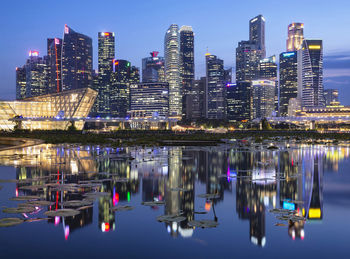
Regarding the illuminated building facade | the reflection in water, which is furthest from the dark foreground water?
the illuminated building facade

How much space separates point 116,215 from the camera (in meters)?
13.9

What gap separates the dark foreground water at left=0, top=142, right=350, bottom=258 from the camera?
10.5 metres

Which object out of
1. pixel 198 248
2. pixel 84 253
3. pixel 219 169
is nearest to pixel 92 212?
pixel 84 253

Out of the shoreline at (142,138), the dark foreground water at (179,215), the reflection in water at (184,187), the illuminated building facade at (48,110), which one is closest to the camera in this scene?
the dark foreground water at (179,215)

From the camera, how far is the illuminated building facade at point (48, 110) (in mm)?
161375

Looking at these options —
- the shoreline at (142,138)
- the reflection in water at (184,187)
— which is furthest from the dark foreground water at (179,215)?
the shoreline at (142,138)

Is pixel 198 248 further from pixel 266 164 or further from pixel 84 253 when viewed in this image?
pixel 266 164

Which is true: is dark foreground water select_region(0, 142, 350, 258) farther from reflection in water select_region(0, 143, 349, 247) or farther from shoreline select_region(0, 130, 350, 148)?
shoreline select_region(0, 130, 350, 148)

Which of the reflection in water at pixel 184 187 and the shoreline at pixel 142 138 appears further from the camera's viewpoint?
the shoreline at pixel 142 138

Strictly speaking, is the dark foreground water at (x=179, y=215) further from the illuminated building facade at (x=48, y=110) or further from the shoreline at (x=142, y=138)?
the illuminated building facade at (x=48, y=110)

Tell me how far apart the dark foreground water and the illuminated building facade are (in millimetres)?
146823

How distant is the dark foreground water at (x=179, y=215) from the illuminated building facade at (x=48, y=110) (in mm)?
146823

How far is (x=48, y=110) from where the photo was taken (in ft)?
577

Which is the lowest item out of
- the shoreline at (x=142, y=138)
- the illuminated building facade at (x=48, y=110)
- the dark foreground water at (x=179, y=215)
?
the dark foreground water at (x=179, y=215)
